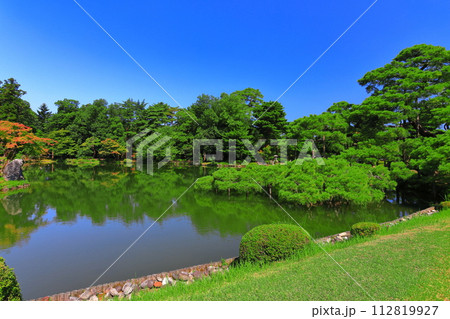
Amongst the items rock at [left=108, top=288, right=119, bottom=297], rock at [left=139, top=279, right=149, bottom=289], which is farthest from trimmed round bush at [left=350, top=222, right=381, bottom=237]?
rock at [left=108, top=288, right=119, bottom=297]

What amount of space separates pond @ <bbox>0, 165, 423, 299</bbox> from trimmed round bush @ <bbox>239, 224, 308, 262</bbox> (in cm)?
131

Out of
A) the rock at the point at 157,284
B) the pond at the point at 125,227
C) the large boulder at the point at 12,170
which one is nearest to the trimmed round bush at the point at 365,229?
the pond at the point at 125,227

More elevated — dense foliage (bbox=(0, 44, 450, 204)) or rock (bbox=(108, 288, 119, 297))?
dense foliage (bbox=(0, 44, 450, 204))

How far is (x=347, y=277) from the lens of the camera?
3.16 meters

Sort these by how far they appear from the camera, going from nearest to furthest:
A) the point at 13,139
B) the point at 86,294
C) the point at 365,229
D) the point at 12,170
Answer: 1. the point at 86,294
2. the point at 365,229
3. the point at 12,170
4. the point at 13,139

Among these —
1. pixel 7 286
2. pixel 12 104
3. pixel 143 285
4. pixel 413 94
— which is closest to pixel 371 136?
pixel 413 94

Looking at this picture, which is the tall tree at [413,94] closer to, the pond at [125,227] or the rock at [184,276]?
the pond at [125,227]

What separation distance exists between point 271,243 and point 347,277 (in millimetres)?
1541

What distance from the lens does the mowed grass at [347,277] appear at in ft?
9.03

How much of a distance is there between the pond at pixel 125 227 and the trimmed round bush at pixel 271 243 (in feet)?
4.29

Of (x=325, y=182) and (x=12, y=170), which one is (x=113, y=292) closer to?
(x=325, y=182)

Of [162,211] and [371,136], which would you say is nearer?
[162,211]

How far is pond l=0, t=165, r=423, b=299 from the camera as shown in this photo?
508cm

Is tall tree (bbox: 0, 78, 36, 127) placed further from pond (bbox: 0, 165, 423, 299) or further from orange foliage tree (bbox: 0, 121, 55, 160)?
pond (bbox: 0, 165, 423, 299)
